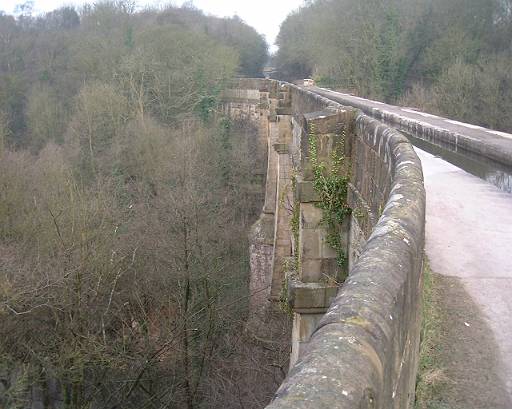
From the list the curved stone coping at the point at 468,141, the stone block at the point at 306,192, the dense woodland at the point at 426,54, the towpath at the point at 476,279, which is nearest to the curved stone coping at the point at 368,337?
the towpath at the point at 476,279

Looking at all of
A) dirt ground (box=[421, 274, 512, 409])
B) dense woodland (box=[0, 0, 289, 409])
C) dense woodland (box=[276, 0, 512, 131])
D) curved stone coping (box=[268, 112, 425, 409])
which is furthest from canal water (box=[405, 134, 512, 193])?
dense woodland (box=[276, 0, 512, 131])

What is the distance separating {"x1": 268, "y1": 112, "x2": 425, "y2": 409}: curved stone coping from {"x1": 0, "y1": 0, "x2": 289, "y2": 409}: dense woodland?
883 centimetres

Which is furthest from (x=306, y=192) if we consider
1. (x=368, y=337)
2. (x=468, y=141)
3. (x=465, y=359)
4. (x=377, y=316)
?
(x=368, y=337)

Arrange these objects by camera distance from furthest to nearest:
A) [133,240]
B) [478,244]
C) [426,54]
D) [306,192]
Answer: [426,54] → [133,240] → [306,192] → [478,244]

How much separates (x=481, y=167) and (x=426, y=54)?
20595 millimetres

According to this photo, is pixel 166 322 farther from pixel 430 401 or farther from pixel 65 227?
pixel 430 401

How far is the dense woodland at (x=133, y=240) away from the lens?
414 inches

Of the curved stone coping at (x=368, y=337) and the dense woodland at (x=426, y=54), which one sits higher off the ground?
the dense woodland at (x=426, y=54)

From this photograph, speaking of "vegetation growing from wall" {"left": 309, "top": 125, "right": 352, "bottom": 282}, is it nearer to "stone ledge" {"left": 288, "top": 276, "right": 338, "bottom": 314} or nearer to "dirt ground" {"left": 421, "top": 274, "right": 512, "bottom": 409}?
"stone ledge" {"left": 288, "top": 276, "right": 338, "bottom": 314}

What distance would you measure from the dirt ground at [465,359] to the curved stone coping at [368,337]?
96cm

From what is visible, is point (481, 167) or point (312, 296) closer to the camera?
point (312, 296)

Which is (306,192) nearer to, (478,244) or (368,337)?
(478,244)

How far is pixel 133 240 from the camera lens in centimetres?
1509

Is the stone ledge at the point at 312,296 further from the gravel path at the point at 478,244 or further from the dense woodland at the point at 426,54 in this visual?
the dense woodland at the point at 426,54
